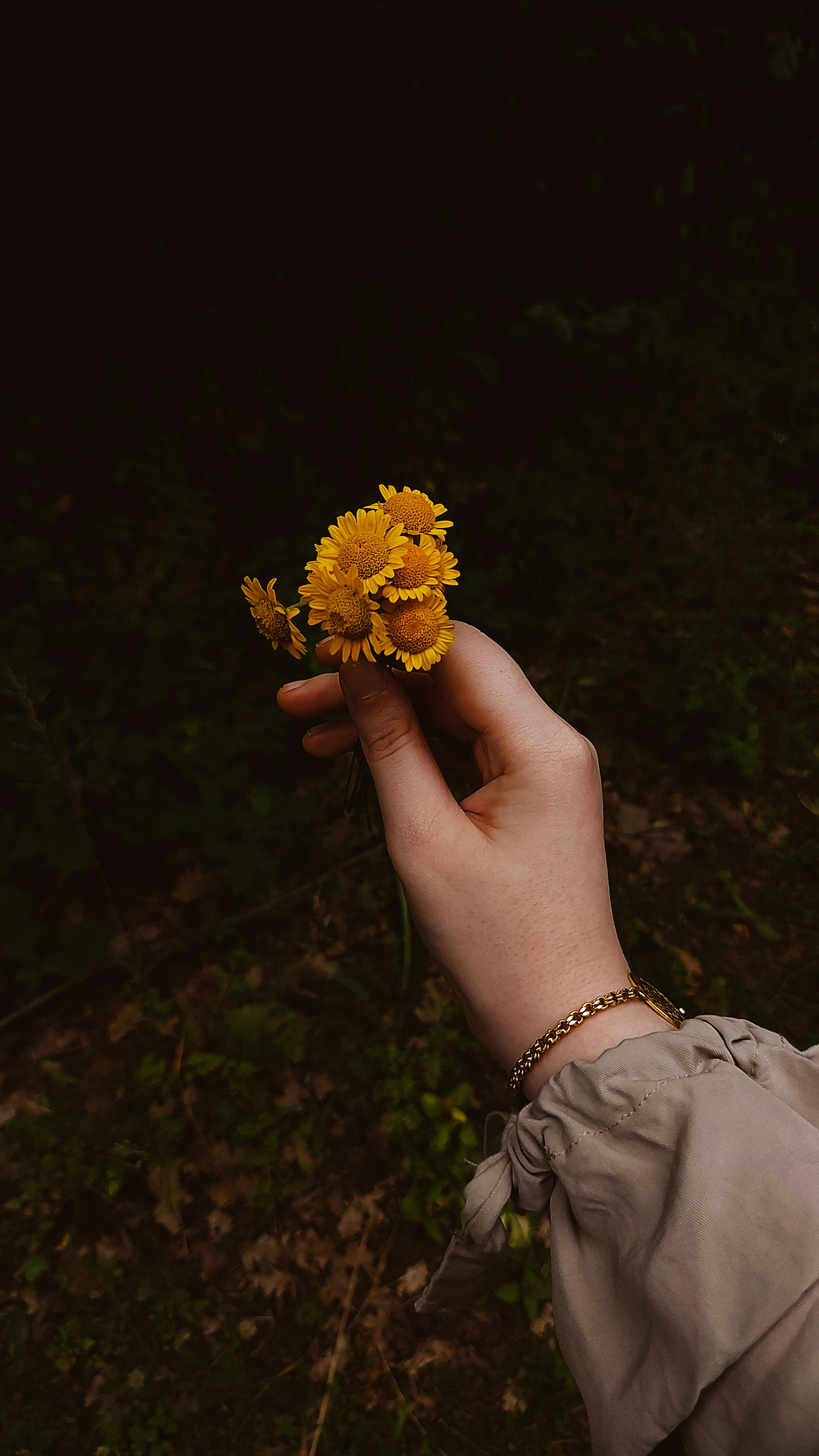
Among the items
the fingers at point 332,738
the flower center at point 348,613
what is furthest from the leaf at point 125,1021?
the flower center at point 348,613

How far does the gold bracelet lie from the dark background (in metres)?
1.21

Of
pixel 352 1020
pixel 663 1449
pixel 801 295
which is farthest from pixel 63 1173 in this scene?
pixel 801 295

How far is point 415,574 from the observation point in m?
1.45

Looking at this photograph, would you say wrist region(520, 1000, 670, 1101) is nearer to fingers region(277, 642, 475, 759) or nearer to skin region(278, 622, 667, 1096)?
skin region(278, 622, 667, 1096)

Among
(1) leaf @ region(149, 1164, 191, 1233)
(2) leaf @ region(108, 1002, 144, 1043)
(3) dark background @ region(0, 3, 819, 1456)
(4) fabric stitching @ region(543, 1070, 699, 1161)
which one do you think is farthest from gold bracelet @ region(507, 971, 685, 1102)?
(2) leaf @ region(108, 1002, 144, 1043)

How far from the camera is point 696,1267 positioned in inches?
39.3

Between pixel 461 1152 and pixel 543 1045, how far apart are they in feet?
4.33

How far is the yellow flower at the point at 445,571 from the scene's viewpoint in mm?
1482

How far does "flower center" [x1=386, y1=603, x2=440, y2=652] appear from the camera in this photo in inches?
57.7

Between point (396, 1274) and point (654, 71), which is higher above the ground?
point (654, 71)

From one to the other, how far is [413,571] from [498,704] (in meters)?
0.37

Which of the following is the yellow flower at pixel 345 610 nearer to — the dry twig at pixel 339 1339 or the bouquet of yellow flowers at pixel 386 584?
the bouquet of yellow flowers at pixel 386 584

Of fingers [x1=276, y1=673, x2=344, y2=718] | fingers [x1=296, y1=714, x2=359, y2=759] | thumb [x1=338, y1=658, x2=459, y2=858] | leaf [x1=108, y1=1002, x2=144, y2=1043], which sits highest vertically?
thumb [x1=338, y1=658, x2=459, y2=858]

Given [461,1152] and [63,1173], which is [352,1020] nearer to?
[461,1152]
